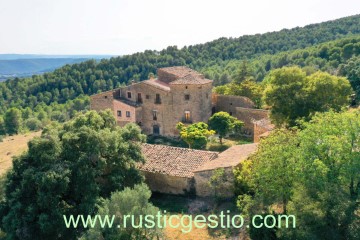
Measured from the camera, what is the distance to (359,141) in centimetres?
1714

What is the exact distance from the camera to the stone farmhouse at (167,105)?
41.3 metres

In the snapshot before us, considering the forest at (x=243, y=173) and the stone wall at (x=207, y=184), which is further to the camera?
the stone wall at (x=207, y=184)

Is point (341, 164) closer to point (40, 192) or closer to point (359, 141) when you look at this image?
point (359, 141)

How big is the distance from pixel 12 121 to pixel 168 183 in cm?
6499

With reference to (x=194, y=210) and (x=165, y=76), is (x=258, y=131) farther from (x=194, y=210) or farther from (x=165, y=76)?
(x=165, y=76)

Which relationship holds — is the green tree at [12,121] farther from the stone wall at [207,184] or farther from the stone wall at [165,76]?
the stone wall at [207,184]

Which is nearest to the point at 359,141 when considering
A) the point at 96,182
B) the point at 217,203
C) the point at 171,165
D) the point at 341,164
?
the point at 341,164

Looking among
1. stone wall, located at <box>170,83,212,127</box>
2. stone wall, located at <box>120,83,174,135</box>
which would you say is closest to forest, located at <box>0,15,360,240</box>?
stone wall, located at <box>170,83,212,127</box>

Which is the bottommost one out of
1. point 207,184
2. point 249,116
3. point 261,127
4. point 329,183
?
point 207,184

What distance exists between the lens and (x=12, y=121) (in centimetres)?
8162

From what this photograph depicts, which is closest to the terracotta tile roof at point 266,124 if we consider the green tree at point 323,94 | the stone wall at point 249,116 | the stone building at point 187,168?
the stone wall at point 249,116

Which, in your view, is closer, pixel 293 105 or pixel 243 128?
pixel 293 105

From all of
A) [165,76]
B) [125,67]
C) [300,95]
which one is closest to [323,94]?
[300,95]

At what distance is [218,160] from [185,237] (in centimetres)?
680
